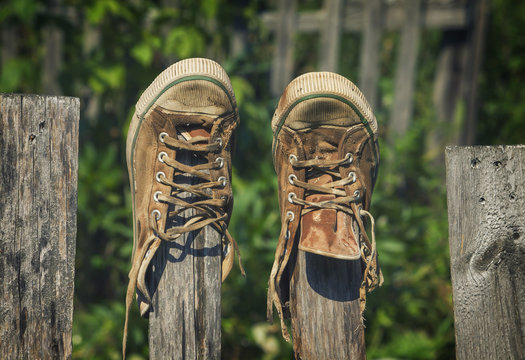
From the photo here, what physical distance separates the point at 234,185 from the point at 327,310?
1.25m

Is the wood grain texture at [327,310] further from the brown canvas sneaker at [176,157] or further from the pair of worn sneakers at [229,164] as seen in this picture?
the brown canvas sneaker at [176,157]

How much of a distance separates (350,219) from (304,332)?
1.14ft

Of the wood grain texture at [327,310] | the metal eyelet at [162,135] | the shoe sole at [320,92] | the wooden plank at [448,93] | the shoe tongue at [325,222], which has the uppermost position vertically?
the wooden plank at [448,93]

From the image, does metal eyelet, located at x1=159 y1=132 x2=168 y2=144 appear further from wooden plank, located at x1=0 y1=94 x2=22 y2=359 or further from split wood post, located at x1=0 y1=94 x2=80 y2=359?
wooden plank, located at x1=0 y1=94 x2=22 y2=359

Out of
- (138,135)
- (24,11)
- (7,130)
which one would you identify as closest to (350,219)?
(138,135)

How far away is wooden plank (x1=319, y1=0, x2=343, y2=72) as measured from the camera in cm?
301

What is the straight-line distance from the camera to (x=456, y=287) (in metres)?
1.39

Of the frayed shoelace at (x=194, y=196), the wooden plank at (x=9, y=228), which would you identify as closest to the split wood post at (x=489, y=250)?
the frayed shoelace at (x=194, y=196)

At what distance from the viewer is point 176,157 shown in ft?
4.85

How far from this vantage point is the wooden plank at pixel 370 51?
3.01 meters

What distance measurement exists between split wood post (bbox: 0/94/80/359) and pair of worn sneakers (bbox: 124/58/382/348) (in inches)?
7.7

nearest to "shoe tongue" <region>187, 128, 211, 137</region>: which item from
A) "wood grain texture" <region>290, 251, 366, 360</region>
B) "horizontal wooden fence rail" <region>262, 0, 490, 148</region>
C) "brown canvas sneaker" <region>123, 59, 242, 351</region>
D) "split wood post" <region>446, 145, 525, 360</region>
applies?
"brown canvas sneaker" <region>123, 59, 242, 351</region>

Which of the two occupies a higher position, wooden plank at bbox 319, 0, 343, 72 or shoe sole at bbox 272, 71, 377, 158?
wooden plank at bbox 319, 0, 343, 72

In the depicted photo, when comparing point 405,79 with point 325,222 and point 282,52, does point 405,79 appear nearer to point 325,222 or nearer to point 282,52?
point 282,52
